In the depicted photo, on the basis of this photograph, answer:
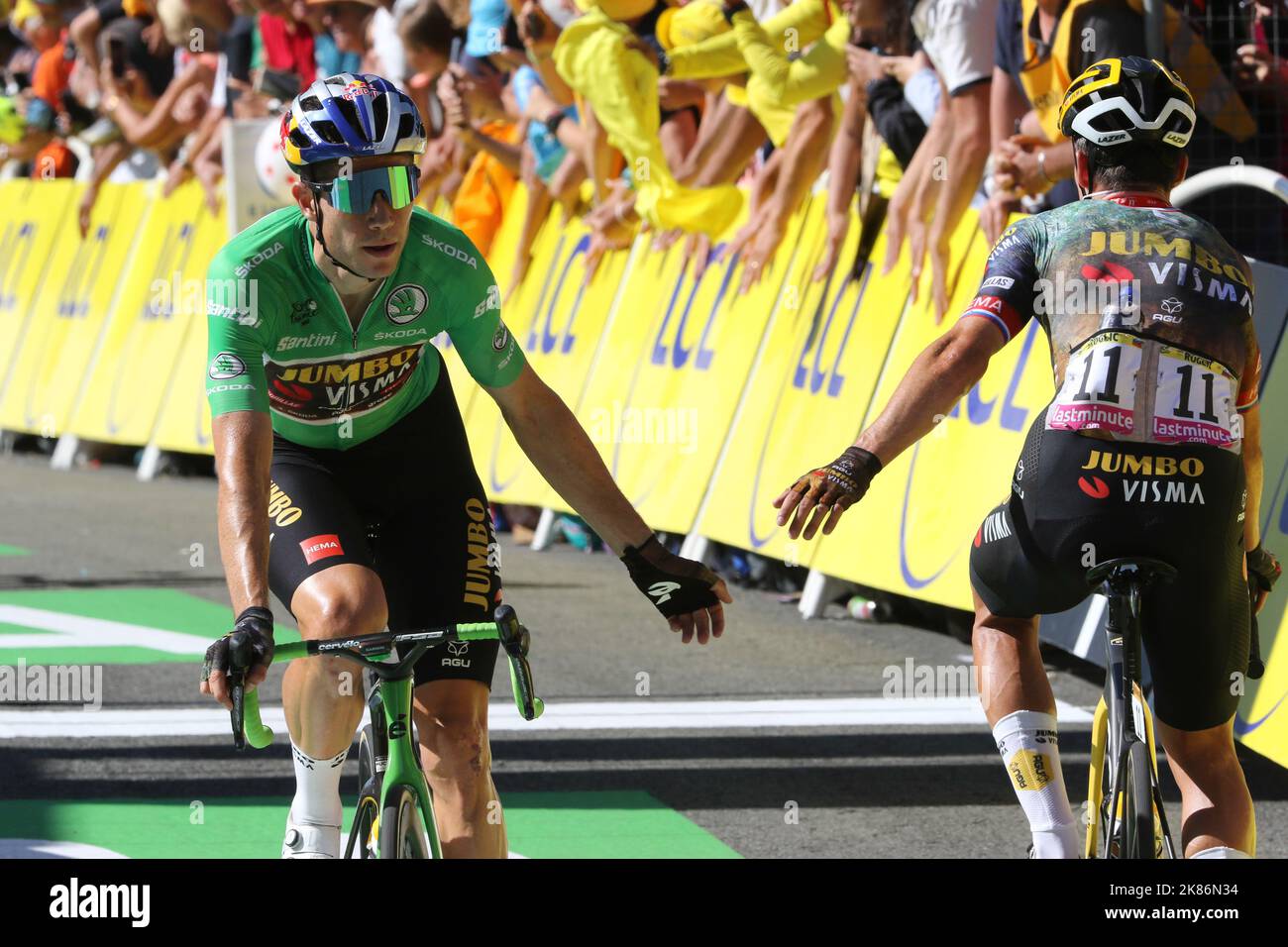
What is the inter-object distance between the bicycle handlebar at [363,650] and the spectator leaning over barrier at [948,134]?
227 inches

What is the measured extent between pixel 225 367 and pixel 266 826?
243cm

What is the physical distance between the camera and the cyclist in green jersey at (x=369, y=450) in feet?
15.3

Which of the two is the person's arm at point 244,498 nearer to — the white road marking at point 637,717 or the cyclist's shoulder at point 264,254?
the cyclist's shoulder at point 264,254

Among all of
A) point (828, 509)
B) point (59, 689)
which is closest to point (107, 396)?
point (59, 689)

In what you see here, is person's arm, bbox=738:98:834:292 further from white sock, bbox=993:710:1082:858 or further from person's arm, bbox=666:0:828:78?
white sock, bbox=993:710:1082:858

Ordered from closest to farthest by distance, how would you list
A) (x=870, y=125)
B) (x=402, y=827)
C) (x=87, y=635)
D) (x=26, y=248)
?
(x=402, y=827) < (x=87, y=635) < (x=870, y=125) < (x=26, y=248)

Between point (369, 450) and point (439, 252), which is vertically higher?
point (439, 252)

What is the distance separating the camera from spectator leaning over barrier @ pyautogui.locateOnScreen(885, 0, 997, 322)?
31.3ft

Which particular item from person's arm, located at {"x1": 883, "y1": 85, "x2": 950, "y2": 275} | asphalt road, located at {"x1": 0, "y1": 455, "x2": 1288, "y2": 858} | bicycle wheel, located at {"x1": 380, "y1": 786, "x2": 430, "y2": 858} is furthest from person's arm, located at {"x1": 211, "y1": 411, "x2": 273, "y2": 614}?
person's arm, located at {"x1": 883, "y1": 85, "x2": 950, "y2": 275}

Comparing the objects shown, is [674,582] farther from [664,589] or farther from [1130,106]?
[1130,106]

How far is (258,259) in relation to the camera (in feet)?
15.9

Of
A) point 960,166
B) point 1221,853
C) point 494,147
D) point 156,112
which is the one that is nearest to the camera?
point 1221,853

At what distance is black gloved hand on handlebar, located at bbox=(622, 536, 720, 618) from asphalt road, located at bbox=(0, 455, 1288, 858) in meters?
1.87
